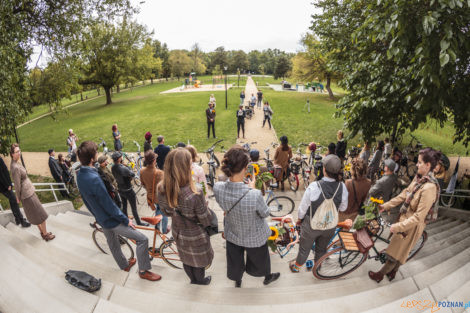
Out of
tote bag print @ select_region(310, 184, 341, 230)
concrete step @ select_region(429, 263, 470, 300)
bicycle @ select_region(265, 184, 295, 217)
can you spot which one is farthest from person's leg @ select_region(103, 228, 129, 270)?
concrete step @ select_region(429, 263, 470, 300)

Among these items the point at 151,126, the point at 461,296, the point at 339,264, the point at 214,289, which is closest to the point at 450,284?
the point at 461,296

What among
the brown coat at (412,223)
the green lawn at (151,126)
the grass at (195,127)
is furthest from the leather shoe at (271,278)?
the grass at (195,127)

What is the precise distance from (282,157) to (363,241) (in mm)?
3993

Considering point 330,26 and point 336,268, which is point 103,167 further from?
point 330,26

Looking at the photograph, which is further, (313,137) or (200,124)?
(200,124)

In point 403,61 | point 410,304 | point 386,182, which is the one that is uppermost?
point 403,61

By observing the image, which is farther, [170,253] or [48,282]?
[170,253]

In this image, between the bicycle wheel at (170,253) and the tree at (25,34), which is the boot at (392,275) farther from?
the tree at (25,34)

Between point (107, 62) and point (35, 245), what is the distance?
94.7 feet

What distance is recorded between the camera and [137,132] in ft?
55.8

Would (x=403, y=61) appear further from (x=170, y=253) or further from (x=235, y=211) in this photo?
(x=170, y=253)

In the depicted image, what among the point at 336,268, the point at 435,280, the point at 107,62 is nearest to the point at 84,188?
the point at 336,268

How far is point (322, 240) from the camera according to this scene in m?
3.53

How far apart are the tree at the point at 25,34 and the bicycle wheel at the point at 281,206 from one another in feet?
25.2
